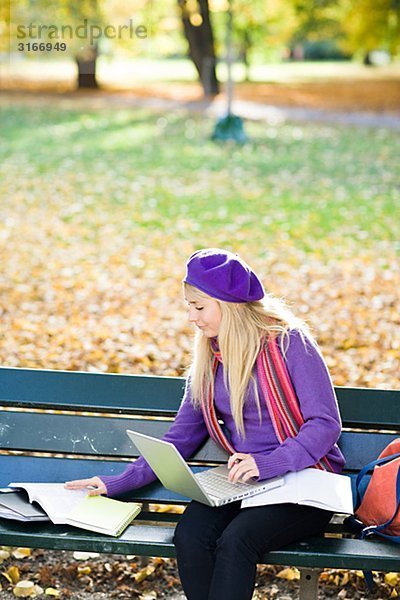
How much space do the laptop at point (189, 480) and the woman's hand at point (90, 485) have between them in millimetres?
265

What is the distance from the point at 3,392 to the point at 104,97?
26782 mm

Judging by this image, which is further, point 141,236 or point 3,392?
point 141,236

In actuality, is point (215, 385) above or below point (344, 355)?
above

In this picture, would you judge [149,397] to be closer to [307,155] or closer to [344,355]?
[344,355]

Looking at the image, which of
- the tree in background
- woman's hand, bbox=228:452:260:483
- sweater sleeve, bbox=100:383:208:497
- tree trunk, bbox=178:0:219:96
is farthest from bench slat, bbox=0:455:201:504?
the tree in background

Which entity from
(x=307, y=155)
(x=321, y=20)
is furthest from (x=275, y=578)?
(x=321, y=20)

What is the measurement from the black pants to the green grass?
22.6 feet

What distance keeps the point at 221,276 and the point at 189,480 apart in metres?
0.67

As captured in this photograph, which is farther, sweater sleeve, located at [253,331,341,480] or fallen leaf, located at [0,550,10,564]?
fallen leaf, located at [0,550,10,564]

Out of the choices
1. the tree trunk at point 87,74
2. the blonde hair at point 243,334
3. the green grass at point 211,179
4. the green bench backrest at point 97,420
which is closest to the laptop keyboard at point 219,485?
the blonde hair at point 243,334

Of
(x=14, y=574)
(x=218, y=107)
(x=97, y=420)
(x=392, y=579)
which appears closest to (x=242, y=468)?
(x=97, y=420)

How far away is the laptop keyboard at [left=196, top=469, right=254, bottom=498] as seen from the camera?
3.43 m

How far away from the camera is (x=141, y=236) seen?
36.7ft

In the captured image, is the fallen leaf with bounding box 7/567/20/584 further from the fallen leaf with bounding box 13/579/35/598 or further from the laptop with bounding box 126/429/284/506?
the laptop with bounding box 126/429/284/506
